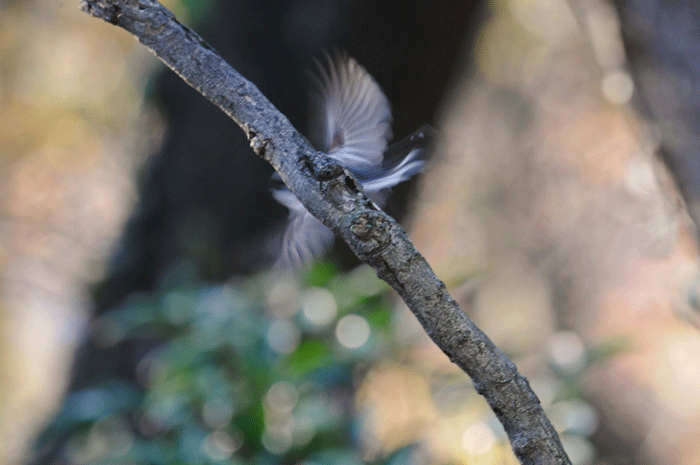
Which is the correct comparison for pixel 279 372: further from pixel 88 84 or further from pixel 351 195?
pixel 88 84

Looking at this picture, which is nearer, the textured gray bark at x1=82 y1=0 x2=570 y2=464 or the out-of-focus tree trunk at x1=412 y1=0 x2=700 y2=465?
the textured gray bark at x1=82 y1=0 x2=570 y2=464

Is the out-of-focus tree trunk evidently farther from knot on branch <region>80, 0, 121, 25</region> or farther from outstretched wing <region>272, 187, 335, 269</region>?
knot on branch <region>80, 0, 121, 25</region>

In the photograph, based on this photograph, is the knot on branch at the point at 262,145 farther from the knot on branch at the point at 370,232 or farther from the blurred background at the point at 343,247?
the blurred background at the point at 343,247

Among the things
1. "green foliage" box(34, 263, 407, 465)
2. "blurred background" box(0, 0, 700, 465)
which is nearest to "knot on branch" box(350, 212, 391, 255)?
"blurred background" box(0, 0, 700, 465)

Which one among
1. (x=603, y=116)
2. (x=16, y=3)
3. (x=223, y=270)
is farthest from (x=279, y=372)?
(x=16, y=3)

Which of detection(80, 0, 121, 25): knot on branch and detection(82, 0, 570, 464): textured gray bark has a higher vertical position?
detection(80, 0, 121, 25): knot on branch

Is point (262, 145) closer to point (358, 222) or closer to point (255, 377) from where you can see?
point (358, 222)

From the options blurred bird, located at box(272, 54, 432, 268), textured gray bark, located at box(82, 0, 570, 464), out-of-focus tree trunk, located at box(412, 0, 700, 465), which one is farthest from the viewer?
out-of-focus tree trunk, located at box(412, 0, 700, 465)
